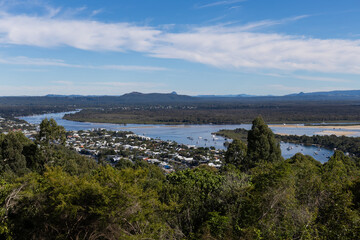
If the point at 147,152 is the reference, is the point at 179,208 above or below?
above

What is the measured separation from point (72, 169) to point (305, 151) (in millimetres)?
32053

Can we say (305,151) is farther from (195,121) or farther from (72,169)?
(195,121)

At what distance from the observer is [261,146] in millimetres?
15070

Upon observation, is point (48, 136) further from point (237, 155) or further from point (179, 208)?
point (179, 208)

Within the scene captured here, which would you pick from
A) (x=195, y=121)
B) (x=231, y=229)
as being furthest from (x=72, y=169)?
(x=195, y=121)

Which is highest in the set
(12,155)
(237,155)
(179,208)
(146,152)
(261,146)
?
(261,146)

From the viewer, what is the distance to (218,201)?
859 centimetres

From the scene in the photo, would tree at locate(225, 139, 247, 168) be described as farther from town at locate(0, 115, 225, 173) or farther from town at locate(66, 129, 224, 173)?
town at locate(0, 115, 225, 173)

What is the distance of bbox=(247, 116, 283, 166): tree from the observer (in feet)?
49.3

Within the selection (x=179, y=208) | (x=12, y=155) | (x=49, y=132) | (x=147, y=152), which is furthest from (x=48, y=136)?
(x=147, y=152)

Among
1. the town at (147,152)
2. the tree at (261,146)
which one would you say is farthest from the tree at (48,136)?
the town at (147,152)

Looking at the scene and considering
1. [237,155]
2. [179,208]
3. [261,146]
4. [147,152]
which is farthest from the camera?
[147,152]

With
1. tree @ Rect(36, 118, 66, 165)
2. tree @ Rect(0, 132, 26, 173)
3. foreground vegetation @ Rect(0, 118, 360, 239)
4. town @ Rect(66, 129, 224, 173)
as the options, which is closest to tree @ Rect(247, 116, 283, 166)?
foreground vegetation @ Rect(0, 118, 360, 239)

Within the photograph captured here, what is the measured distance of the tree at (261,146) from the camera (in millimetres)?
15023
